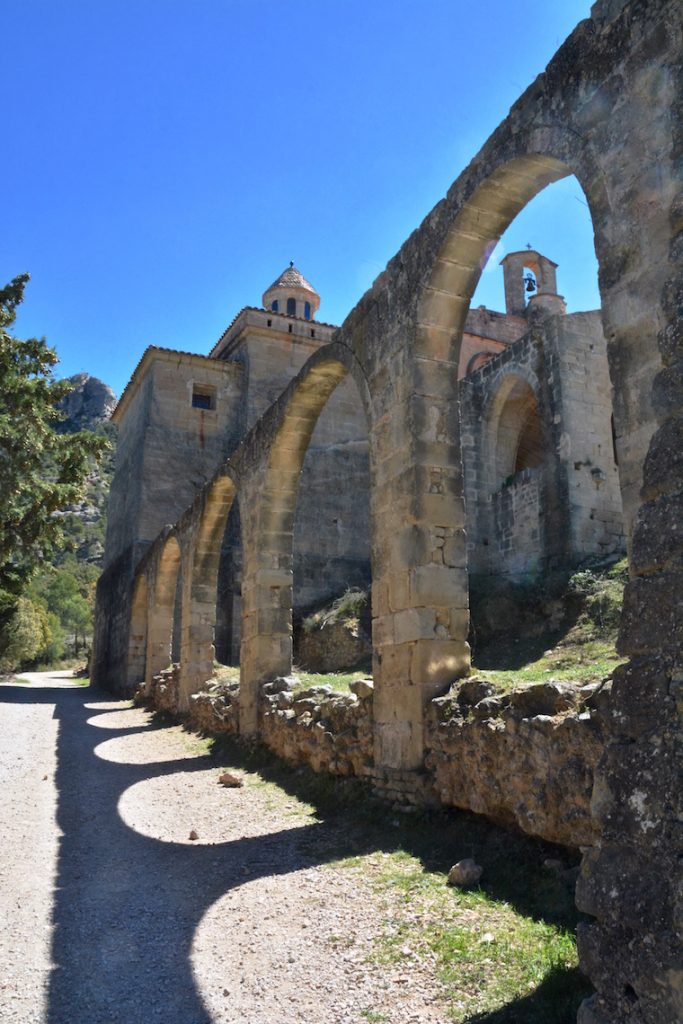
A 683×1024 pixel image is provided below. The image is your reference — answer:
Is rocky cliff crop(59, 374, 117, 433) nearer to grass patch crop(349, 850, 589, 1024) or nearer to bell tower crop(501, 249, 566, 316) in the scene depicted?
bell tower crop(501, 249, 566, 316)

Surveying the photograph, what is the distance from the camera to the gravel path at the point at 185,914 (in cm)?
284

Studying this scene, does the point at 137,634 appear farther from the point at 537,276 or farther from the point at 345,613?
the point at 537,276

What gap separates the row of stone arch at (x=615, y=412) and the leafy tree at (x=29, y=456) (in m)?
8.63

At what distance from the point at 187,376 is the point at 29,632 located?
14.9 metres

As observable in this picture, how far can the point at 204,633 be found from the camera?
1302cm

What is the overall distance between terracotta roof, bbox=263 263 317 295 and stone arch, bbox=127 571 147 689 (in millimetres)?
14844

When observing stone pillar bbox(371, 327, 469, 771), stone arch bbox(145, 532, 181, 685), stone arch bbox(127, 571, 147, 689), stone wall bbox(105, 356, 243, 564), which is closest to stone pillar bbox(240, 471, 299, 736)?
stone pillar bbox(371, 327, 469, 771)

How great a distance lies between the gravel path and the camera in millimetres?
2842

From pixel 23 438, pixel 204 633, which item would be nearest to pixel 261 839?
pixel 204 633

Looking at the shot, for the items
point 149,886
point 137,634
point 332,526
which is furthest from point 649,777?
point 137,634

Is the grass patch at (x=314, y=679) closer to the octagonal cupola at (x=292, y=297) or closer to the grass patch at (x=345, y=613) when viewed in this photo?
the grass patch at (x=345, y=613)

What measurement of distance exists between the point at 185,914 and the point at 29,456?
42.0 feet

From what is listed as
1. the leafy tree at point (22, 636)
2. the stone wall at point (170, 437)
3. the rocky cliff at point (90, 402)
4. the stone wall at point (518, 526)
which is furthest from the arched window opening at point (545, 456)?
the rocky cliff at point (90, 402)

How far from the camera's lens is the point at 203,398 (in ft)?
75.4
